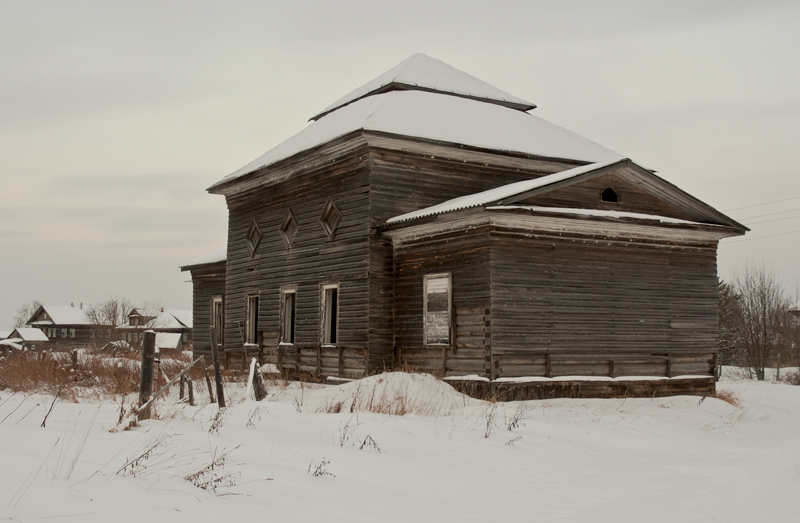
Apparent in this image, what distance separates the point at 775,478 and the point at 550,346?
694cm

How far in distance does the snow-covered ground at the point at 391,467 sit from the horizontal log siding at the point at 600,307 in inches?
80.0

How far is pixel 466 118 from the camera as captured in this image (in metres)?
20.9

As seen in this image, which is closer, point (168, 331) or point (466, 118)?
point (466, 118)

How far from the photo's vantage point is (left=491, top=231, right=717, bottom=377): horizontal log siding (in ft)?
51.3

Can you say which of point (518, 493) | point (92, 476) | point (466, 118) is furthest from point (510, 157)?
point (92, 476)

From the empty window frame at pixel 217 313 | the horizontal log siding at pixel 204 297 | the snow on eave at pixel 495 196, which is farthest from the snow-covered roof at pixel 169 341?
the snow on eave at pixel 495 196

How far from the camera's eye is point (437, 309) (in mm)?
16812

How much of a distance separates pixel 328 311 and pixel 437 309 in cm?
388

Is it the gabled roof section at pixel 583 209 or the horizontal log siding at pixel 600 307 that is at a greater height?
the gabled roof section at pixel 583 209

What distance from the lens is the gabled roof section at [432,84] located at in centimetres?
2271

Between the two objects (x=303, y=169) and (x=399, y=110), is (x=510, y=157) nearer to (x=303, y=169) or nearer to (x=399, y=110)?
(x=399, y=110)

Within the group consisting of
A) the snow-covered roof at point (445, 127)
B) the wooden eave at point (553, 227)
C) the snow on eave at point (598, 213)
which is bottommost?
the wooden eave at point (553, 227)

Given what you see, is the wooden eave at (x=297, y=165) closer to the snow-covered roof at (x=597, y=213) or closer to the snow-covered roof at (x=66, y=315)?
the snow-covered roof at (x=597, y=213)

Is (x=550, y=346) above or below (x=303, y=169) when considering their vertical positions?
below
